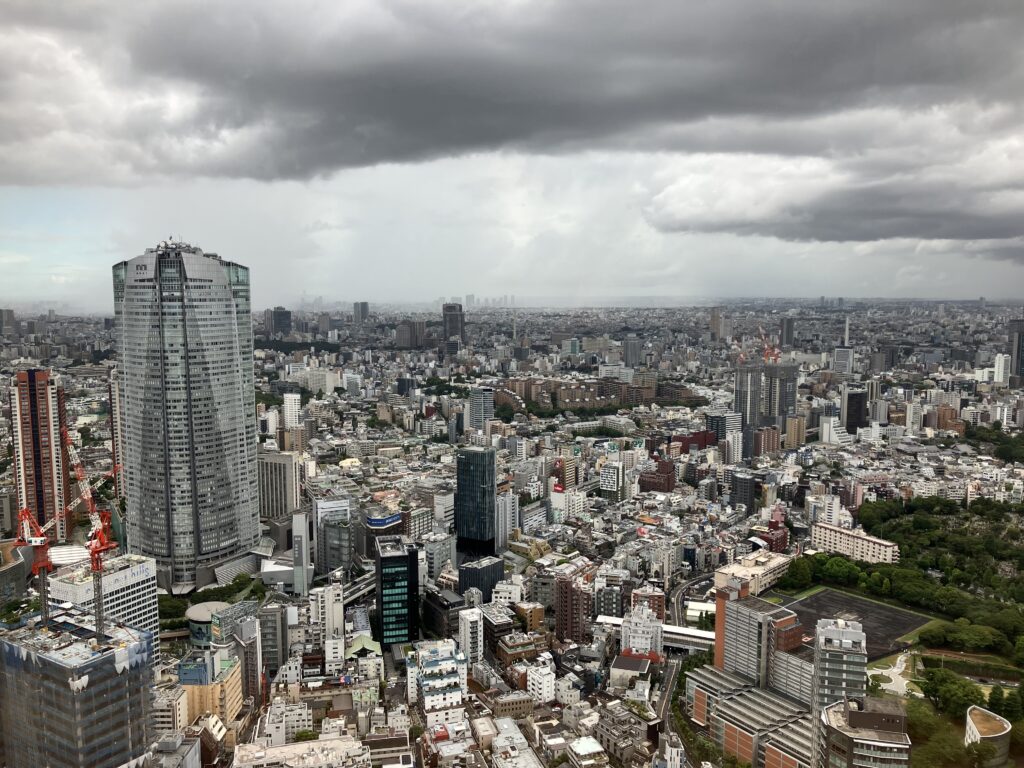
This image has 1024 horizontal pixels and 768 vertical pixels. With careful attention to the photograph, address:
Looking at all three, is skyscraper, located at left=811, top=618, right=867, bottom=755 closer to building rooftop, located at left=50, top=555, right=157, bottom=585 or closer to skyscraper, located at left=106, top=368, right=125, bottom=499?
building rooftop, located at left=50, top=555, right=157, bottom=585

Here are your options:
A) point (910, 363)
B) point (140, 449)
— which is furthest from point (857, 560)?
point (910, 363)

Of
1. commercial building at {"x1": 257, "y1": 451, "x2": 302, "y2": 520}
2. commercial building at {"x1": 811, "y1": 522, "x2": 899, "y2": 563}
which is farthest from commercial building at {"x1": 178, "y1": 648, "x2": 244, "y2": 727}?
commercial building at {"x1": 811, "y1": 522, "x2": 899, "y2": 563}

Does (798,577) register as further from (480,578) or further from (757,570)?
(480,578)

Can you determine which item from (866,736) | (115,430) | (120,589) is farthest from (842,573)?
(115,430)

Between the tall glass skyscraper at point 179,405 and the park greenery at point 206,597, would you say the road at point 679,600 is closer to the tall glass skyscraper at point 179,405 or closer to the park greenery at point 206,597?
the park greenery at point 206,597

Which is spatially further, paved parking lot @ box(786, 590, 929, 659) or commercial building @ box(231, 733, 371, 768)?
paved parking lot @ box(786, 590, 929, 659)
